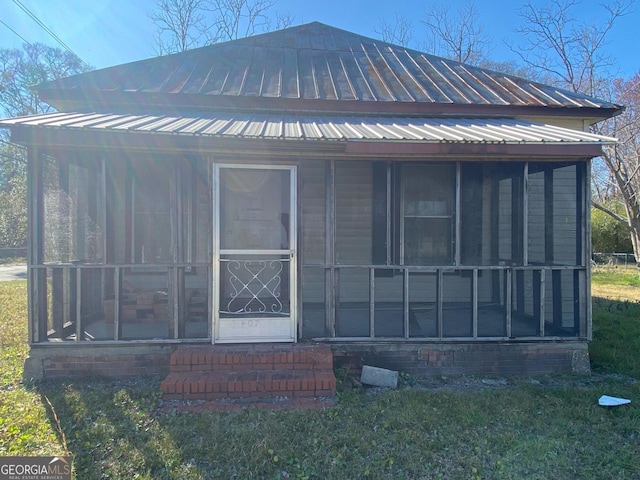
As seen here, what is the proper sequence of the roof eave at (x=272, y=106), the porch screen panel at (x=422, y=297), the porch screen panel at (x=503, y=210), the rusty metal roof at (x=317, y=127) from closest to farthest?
the rusty metal roof at (x=317, y=127), the roof eave at (x=272, y=106), the porch screen panel at (x=503, y=210), the porch screen panel at (x=422, y=297)

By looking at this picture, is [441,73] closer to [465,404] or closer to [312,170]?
[312,170]

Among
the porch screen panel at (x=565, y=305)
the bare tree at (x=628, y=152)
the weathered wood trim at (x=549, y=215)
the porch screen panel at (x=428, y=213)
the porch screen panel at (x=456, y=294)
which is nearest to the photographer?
the porch screen panel at (x=565, y=305)

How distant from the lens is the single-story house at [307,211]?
429cm

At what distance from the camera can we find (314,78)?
6.41m

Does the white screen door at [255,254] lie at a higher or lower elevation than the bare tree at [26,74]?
lower

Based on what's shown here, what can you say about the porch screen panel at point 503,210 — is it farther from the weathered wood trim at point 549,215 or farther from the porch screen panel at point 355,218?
the porch screen panel at point 355,218

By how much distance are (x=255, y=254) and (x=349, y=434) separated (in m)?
2.13

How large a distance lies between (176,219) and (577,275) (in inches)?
187

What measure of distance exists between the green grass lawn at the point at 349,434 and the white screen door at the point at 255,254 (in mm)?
1018

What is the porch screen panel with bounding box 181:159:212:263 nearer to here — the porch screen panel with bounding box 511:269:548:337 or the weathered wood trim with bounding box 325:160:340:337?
the weathered wood trim with bounding box 325:160:340:337

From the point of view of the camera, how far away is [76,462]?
284 centimetres

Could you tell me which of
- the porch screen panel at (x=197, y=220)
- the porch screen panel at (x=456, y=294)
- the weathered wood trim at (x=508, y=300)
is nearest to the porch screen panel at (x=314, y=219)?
the porch screen panel at (x=197, y=220)

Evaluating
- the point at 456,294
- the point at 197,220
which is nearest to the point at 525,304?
the point at 456,294

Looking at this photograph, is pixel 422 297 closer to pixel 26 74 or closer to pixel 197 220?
pixel 197 220
